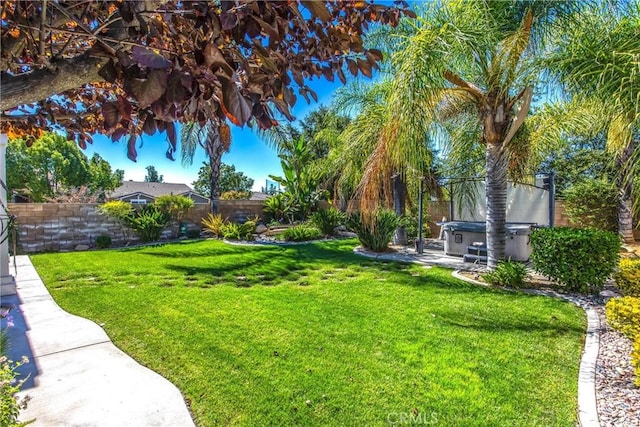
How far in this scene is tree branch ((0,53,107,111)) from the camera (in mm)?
1449

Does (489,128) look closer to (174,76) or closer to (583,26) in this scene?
(583,26)

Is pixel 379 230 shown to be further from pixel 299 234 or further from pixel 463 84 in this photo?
pixel 463 84

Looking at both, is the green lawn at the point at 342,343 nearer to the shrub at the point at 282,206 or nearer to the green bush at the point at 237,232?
the green bush at the point at 237,232

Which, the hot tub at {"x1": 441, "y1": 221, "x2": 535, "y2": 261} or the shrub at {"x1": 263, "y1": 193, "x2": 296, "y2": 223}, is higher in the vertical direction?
the shrub at {"x1": 263, "y1": 193, "x2": 296, "y2": 223}

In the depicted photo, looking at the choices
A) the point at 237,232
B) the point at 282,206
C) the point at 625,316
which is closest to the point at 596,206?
the point at 625,316

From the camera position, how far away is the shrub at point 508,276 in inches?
258

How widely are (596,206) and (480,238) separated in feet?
20.2

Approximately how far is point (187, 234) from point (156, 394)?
12.3 metres

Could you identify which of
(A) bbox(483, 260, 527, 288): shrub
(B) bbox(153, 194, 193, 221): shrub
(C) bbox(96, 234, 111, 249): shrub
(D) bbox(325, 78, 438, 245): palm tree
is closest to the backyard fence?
(C) bbox(96, 234, 111, 249): shrub

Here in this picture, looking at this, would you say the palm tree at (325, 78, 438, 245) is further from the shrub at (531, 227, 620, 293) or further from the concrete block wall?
the concrete block wall

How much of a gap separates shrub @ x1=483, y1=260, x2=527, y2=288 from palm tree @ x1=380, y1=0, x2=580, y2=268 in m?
0.55

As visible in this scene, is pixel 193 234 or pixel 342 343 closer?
pixel 342 343

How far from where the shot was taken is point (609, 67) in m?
4.52

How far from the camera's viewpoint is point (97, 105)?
278 centimetres
